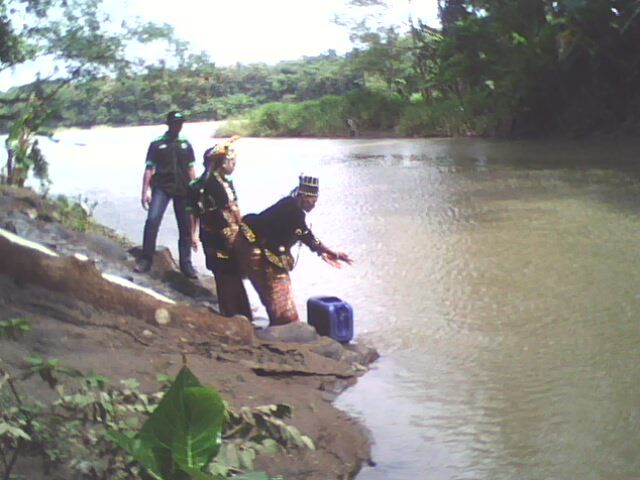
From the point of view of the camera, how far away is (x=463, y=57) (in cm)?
3017

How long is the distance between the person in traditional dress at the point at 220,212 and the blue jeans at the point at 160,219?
113 cm

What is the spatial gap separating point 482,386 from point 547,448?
1.02 meters

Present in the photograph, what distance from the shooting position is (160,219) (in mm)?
7848

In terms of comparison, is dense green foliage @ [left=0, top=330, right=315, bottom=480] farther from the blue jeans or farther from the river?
the blue jeans

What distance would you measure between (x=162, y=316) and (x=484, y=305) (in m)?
2.91

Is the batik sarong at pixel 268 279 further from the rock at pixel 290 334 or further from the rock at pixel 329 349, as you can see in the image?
the rock at pixel 329 349

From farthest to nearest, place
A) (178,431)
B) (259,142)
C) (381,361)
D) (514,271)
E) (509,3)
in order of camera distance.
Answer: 1. (509,3)
2. (259,142)
3. (514,271)
4. (381,361)
5. (178,431)

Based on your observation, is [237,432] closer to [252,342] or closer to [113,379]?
[113,379]

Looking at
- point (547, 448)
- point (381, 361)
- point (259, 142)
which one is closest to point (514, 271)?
point (381, 361)

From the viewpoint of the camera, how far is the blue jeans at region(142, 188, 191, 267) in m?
7.71

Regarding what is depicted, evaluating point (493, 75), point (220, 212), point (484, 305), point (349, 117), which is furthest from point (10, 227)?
point (493, 75)

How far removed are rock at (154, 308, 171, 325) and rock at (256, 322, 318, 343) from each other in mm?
606

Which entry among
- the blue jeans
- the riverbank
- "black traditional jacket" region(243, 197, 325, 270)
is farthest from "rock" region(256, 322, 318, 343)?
the blue jeans

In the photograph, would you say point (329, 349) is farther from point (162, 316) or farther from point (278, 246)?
point (162, 316)
